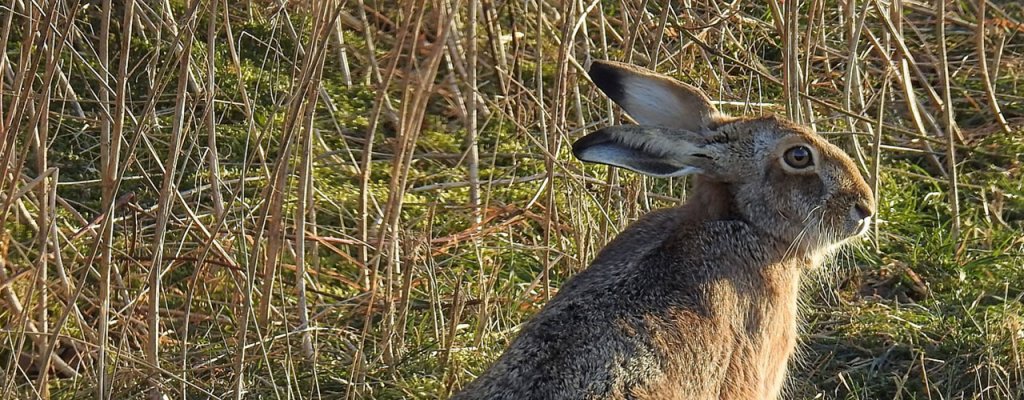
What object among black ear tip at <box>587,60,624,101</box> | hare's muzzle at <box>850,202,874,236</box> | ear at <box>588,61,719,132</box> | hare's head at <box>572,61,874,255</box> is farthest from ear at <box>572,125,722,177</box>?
hare's muzzle at <box>850,202,874,236</box>

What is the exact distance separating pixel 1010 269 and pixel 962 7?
2.34 meters

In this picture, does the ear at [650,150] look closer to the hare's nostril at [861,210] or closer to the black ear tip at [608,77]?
the black ear tip at [608,77]

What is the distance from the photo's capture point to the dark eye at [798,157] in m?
4.80

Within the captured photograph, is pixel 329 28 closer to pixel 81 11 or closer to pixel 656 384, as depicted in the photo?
pixel 656 384

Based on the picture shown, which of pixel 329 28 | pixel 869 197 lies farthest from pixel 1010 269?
pixel 329 28

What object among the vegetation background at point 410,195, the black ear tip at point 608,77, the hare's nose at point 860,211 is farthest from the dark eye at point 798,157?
the vegetation background at point 410,195

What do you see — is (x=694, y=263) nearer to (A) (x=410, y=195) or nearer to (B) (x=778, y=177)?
(B) (x=778, y=177)

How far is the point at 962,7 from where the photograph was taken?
7836 mm

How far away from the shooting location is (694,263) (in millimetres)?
4551

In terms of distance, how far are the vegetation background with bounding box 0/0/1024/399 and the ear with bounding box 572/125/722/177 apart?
1.82 ft

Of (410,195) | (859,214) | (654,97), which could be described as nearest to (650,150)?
(654,97)

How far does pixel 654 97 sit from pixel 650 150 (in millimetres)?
368

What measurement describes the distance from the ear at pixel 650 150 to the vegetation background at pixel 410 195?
0.55 m

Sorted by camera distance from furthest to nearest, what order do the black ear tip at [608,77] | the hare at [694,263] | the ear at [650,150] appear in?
the black ear tip at [608,77], the ear at [650,150], the hare at [694,263]
